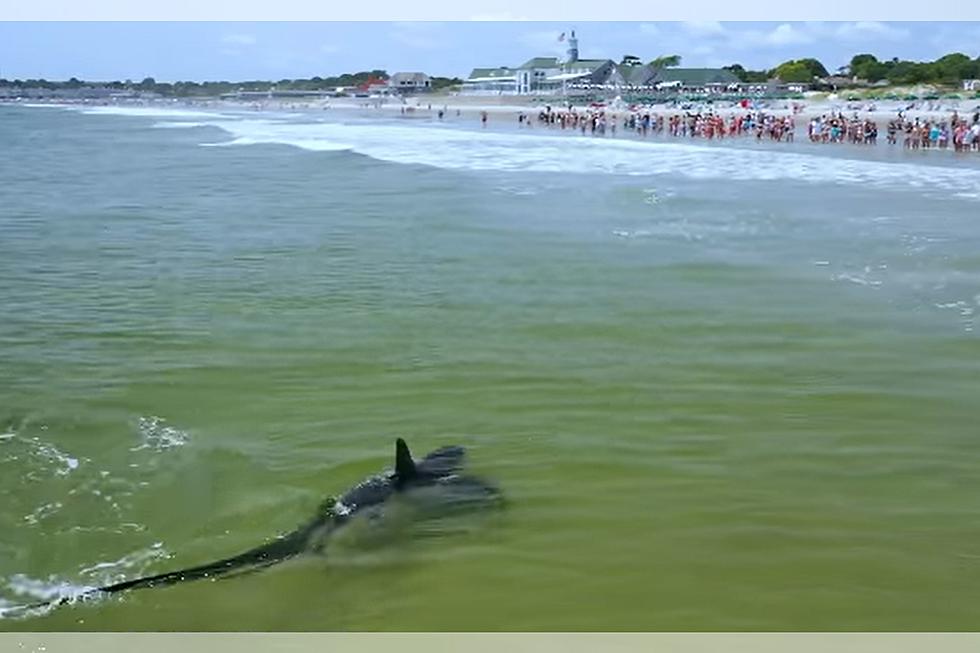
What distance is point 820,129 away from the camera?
4522 cm

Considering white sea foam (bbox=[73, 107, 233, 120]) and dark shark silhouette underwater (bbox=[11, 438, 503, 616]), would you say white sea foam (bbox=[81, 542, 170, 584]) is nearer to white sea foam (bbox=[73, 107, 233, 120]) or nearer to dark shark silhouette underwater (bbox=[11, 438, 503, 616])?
dark shark silhouette underwater (bbox=[11, 438, 503, 616])

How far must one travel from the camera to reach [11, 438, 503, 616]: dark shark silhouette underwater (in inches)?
200

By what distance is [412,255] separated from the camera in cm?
1561

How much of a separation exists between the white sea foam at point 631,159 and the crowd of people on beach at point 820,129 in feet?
16.8

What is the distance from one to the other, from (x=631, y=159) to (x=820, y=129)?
1356 cm

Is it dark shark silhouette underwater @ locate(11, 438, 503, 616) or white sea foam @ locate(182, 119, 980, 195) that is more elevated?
white sea foam @ locate(182, 119, 980, 195)

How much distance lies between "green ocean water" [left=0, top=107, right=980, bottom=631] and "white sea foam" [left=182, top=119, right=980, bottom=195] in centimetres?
928

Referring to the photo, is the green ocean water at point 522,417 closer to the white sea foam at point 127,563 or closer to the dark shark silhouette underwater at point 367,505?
the white sea foam at point 127,563

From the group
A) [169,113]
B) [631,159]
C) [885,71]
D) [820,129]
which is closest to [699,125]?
[820,129]

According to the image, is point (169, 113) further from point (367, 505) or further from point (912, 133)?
point (367, 505)

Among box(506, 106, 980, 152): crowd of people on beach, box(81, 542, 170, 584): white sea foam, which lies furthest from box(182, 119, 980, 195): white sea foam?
box(81, 542, 170, 584): white sea foam

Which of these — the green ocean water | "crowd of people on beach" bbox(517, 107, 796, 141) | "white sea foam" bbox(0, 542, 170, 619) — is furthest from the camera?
"crowd of people on beach" bbox(517, 107, 796, 141)

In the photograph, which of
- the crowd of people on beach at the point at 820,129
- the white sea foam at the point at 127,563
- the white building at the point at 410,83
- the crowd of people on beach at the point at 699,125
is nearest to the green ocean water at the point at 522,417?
the white sea foam at the point at 127,563

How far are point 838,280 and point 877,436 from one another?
239 inches
